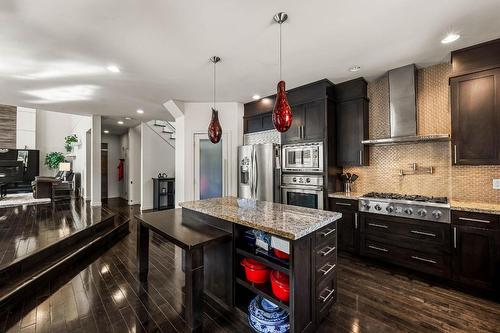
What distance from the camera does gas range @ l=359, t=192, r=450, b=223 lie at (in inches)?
97.3

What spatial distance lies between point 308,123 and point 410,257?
2.37 m

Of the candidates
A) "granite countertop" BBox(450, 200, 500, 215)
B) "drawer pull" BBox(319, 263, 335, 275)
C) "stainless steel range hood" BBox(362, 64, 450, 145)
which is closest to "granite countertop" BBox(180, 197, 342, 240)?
"drawer pull" BBox(319, 263, 335, 275)

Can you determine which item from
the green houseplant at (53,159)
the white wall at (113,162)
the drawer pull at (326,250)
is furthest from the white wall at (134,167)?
the drawer pull at (326,250)

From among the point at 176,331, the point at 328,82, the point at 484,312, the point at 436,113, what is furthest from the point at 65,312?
the point at 436,113

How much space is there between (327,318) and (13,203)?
8.64 meters

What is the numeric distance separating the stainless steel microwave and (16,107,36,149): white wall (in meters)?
10.8

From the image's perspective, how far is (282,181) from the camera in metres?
4.08

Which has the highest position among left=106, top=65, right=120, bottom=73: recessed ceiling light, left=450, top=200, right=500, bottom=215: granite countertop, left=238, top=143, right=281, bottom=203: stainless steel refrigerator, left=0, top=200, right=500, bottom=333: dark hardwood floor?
left=106, top=65, right=120, bottom=73: recessed ceiling light

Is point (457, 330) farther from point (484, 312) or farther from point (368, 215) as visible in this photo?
point (368, 215)

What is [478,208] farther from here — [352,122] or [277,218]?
[277,218]

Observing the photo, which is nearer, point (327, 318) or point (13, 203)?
point (327, 318)

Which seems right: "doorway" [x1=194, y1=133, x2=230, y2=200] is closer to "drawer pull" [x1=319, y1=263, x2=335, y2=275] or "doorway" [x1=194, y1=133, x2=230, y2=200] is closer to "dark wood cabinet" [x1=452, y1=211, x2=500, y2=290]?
"drawer pull" [x1=319, y1=263, x2=335, y2=275]

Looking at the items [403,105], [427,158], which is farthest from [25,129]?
[427,158]

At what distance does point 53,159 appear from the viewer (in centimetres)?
912
